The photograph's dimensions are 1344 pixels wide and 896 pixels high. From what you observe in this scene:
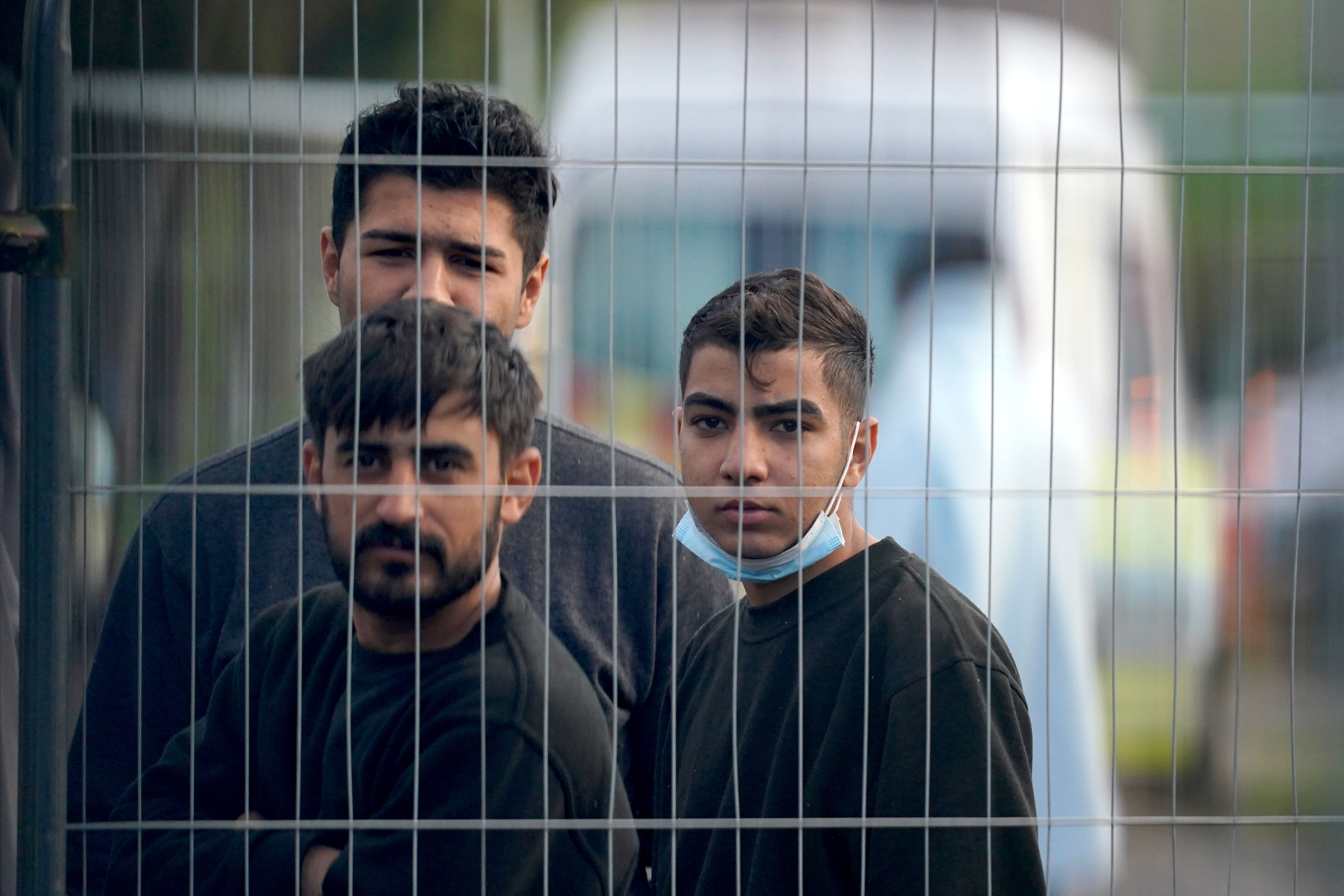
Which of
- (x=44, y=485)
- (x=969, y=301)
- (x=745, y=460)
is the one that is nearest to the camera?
(x=44, y=485)

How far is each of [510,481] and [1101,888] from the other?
1.33m

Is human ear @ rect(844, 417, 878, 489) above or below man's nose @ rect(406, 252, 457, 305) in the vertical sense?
below

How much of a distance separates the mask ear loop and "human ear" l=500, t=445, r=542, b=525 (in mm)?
288

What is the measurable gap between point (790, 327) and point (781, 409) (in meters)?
0.15

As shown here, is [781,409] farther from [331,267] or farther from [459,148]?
[331,267]

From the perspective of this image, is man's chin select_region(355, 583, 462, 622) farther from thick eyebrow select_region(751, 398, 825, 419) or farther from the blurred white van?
thick eyebrow select_region(751, 398, 825, 419)

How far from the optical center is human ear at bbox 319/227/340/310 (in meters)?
2.29

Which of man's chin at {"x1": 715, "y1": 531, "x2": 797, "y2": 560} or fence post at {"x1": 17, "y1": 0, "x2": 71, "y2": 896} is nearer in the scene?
fence post at {"x1": 17, "y1": 0, "x2": 71, "y2": 896}

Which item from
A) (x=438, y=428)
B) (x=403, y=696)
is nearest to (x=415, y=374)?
(x=438, y=428)

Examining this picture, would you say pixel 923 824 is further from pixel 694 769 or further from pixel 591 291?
pixel 591 291

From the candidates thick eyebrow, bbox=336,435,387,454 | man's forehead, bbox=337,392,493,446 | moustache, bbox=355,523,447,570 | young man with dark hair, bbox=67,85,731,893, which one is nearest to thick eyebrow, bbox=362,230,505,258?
young man with dark hair, bbox=67,85,731,893

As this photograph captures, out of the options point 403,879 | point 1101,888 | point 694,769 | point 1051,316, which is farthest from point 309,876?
point 1051,316

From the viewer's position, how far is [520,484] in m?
2.26

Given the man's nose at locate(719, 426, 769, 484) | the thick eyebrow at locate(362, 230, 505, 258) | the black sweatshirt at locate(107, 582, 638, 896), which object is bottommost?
the black sweatshirt at locate(107, 582, 638, 896)
